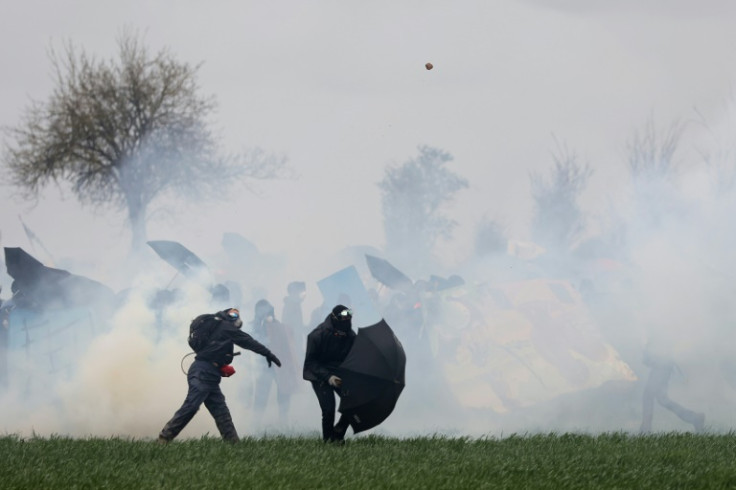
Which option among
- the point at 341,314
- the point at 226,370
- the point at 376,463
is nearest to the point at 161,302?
the point at 226,370

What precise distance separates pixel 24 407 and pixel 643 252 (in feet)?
37.4

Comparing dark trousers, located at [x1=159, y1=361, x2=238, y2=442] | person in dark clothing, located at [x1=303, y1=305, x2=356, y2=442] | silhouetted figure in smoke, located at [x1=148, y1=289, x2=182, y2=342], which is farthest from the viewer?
silhouetted figure in smoke, located at [x1=148, y1=289, x2=182, y2=342]

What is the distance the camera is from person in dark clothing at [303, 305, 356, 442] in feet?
59.1

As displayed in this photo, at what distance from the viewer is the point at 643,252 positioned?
82.6 feet

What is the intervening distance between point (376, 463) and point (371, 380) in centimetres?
207

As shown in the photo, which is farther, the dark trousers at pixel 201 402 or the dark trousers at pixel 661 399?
the dark trousers at pixel 661 399

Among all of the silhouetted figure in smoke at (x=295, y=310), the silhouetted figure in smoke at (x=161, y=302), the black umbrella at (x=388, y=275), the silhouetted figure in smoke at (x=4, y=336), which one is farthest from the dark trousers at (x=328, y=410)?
the black umbrella at (x=388, y=275)

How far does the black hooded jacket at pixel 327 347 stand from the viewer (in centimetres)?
1809

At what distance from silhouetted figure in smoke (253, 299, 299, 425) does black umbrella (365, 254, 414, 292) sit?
268cm

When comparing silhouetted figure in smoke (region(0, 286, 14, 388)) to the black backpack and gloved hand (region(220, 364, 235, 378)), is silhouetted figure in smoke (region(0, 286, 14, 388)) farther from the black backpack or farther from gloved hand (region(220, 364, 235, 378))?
gloved hand (region(220, 364, 235, 378))

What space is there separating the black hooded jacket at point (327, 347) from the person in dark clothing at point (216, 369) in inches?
32.2

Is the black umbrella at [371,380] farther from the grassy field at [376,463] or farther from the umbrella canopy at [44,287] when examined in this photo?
the umbrella canopy at [44,287]

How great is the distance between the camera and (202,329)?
61.2 ft

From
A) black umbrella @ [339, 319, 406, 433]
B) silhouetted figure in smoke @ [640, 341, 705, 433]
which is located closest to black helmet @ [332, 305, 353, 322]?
black umbrella @ [339, 319, 406, 433]
